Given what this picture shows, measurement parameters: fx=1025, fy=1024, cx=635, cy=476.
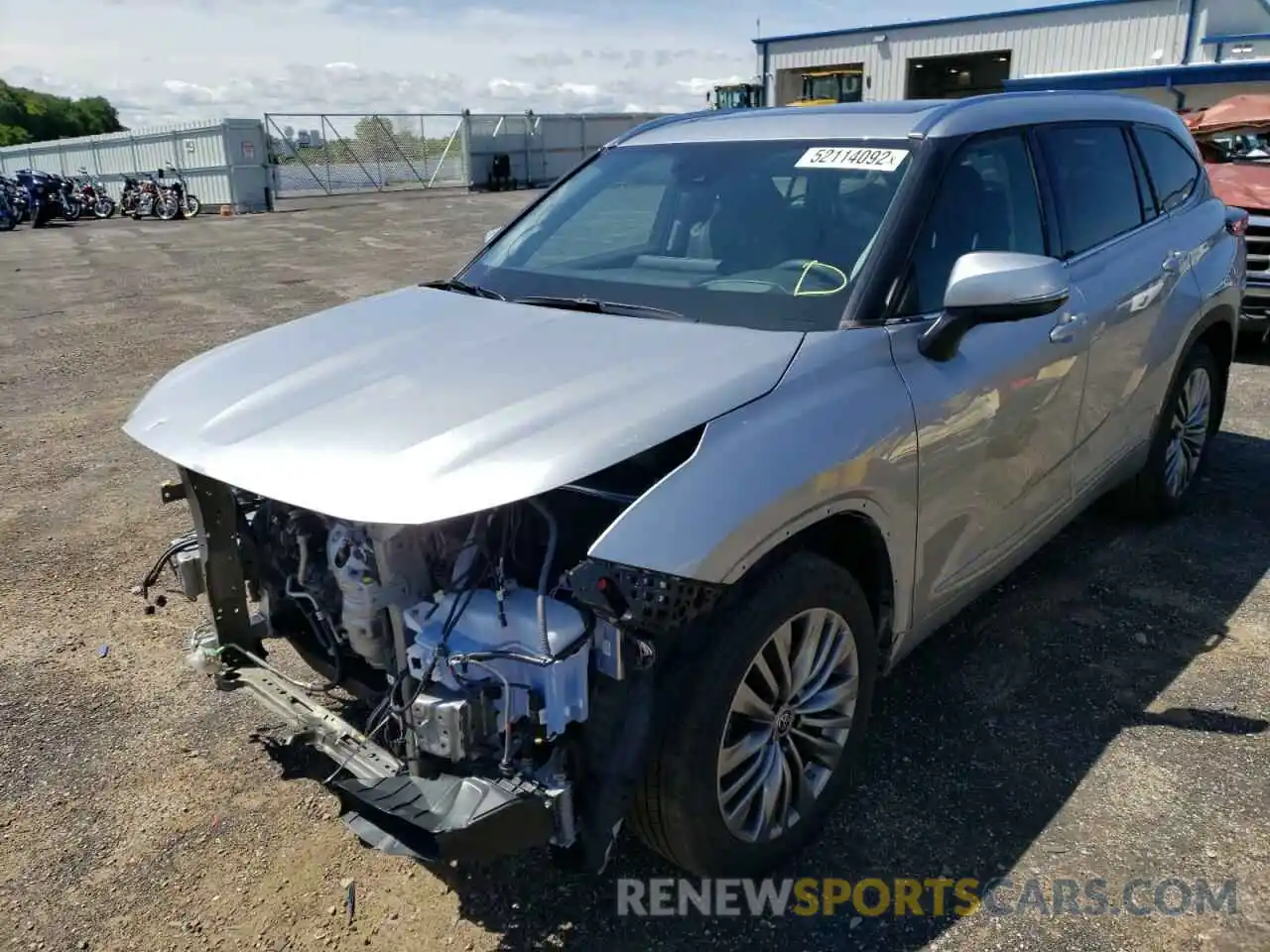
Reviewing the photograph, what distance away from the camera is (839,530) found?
110 inches

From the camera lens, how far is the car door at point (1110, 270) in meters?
3.73

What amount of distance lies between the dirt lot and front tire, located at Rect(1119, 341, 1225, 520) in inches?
6.8

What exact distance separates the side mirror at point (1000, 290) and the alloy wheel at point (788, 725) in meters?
0.90

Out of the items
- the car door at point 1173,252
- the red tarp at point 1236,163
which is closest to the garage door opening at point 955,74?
the red tarp at point 1236,163

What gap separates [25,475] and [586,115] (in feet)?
108

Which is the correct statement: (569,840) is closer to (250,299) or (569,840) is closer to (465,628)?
(465,628)

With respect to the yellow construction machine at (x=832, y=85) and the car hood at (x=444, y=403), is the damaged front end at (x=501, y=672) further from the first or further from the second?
the yellow construction machine at (x=832, y=85)

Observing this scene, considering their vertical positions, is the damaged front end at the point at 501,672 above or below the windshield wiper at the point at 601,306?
below

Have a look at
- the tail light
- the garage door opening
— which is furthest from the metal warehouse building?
the tail light

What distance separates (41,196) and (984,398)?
92.7ft

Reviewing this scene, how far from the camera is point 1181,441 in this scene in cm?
493

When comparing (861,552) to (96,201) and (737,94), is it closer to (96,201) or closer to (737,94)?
(96,201)

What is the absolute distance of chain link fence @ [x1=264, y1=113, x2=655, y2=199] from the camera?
30312mm

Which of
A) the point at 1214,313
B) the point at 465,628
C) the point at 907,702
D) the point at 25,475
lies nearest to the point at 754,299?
the point at 465,628
